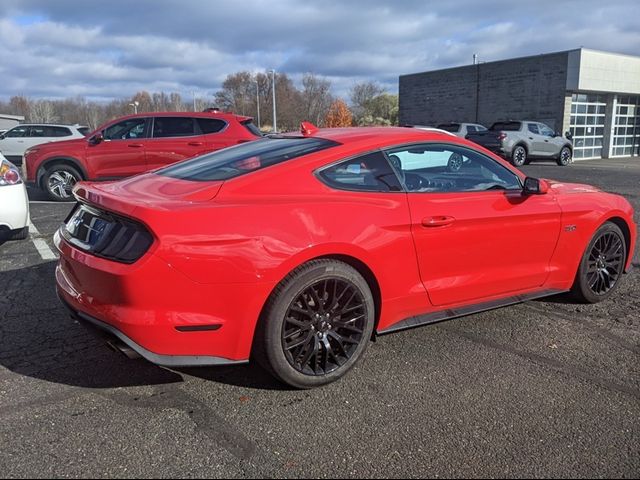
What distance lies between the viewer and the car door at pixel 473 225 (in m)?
3.54

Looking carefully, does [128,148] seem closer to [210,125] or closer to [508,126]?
[210,125]

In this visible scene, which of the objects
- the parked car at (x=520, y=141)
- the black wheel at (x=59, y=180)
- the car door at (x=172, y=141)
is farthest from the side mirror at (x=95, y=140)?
the parked car at (x=520, y=141)

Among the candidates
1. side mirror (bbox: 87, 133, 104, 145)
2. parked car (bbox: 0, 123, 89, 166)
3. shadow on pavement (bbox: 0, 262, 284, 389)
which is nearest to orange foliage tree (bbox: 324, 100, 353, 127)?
parked car (bbox: 0, 123, 89, 166)

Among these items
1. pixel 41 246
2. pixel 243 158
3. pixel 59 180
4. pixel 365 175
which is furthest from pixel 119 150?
pixel 365 175

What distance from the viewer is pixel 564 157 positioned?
22828mm

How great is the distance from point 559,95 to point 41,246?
25463 mm

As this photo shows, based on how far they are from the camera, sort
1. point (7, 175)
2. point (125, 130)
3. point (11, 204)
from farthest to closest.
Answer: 1. point (125, 130)
2. point (7, 175)
3. point (11, 204)

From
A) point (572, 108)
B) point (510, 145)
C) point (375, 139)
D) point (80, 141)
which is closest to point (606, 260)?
point (375, 139)

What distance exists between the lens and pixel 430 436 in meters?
2.75

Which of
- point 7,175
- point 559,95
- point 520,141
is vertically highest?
point 559,95

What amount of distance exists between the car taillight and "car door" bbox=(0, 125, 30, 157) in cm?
1835

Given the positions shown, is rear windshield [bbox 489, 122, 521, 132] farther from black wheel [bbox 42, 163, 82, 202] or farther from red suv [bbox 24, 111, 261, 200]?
black wheel [bbox 42, 163, 82, 202]

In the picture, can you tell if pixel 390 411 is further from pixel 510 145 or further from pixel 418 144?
pixel 510 145

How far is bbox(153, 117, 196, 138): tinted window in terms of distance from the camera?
1058 cm
